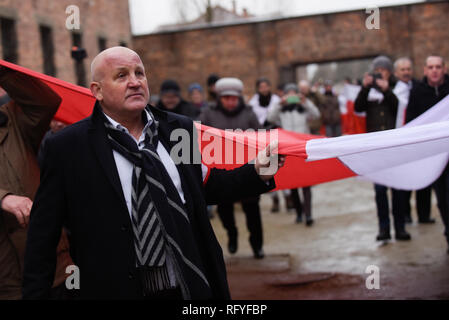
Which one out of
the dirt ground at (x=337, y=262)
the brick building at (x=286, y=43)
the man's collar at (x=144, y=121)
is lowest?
the dirt ground at (x=337, y=262)

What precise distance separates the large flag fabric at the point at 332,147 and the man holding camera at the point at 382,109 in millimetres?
1634

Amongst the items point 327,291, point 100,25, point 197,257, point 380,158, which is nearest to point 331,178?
point 380,158

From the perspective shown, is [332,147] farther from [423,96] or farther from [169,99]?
[169,99]

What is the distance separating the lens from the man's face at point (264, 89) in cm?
1056

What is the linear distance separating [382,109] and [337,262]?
79.0 inches

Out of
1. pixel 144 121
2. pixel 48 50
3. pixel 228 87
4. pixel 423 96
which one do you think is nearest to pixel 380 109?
pixel 423 96

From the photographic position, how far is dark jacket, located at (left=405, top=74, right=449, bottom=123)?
6.42 meters

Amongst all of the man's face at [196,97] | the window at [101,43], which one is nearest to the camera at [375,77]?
the man's face at [196,97]

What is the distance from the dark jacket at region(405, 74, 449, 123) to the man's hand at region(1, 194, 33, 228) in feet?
14.7

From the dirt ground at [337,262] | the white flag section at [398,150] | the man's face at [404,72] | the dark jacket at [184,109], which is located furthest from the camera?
the dark jacket at [184,109]

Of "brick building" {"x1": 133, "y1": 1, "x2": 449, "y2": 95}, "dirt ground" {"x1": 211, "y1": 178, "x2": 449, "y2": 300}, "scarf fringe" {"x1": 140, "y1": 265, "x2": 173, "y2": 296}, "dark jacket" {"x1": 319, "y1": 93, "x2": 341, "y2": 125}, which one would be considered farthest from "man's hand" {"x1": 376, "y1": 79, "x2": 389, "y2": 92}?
"brick building" {"x1": 133, "y1": 1, "x2": 449, "y2": 95}

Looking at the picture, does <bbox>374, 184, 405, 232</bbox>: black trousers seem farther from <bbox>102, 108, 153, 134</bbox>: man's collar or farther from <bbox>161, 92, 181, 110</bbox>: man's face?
<bbox>102, 108, 153, 134</bbox>: man's collar

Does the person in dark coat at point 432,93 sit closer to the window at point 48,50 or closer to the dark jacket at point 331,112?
the dark jacket at point 331,112

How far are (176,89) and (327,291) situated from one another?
3936mm
